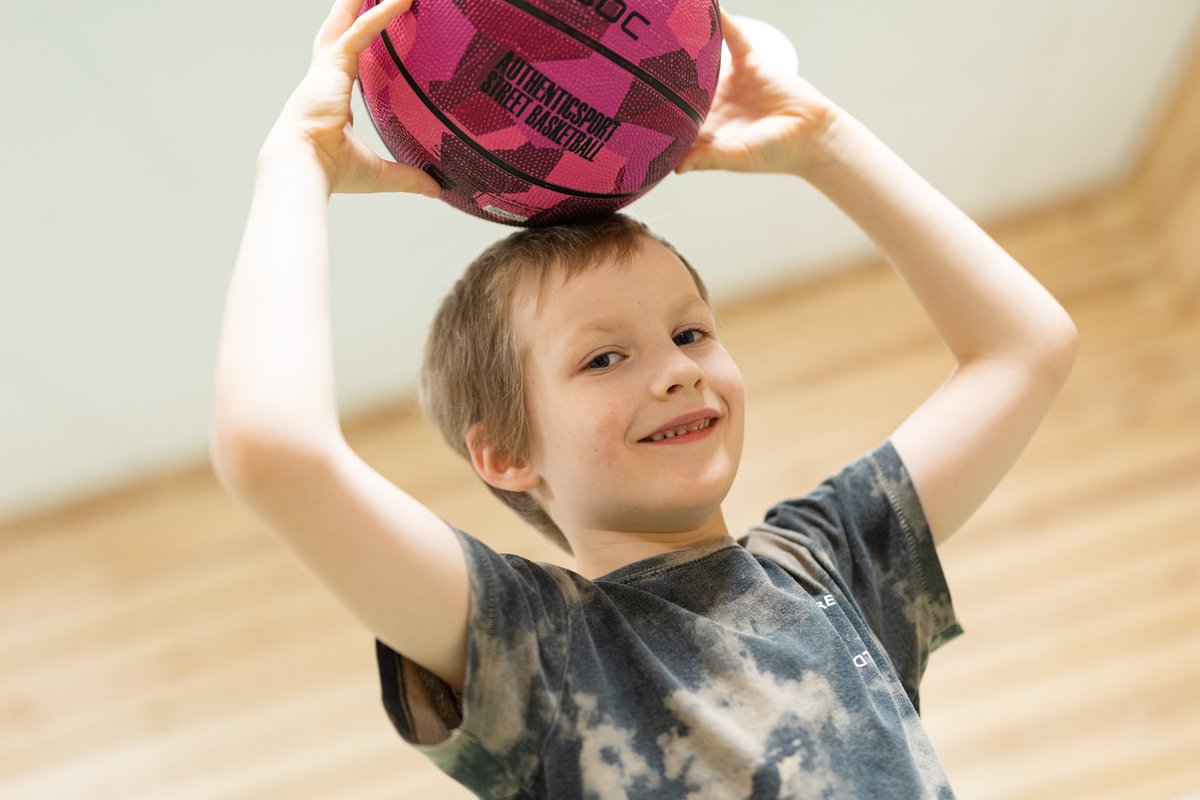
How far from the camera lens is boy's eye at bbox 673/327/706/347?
1.03m

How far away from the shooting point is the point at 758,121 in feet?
4.03

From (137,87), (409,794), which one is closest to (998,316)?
(137,87)

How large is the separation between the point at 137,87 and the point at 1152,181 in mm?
3166

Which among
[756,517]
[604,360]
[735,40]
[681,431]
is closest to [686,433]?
[681,431]

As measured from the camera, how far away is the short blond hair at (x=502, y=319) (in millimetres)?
1019

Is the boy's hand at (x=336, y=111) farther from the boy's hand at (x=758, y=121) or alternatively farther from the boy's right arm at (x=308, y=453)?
the boy's hand at (x=758, y=121)

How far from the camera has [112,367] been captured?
3014 mm

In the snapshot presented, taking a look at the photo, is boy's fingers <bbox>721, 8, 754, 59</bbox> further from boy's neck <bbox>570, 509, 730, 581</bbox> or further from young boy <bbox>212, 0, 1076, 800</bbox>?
boy's neck <bbox>570, 509, 730, 581</bbox>

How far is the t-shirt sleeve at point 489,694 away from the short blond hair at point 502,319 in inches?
9.2

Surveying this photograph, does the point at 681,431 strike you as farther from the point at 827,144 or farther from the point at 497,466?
the point at 827,144

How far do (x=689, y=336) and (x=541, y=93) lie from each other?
0.28 meters

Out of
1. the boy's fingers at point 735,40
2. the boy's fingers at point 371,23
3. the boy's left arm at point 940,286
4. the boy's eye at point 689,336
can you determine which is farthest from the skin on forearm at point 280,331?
the boy's fingers at point 735,40

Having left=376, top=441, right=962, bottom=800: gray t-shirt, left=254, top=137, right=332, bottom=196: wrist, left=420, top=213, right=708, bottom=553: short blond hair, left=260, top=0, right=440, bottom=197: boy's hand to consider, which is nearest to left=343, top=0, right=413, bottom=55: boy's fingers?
left=260, top=0, right=440, bottom=197: boy's hand

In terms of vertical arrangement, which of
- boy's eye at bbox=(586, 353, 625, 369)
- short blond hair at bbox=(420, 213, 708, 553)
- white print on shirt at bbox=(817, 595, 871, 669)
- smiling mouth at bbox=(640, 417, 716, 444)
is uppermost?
short blond hair at bbox=(420, 213, 708, 553)
